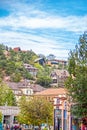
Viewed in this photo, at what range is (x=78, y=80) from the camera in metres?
23.8

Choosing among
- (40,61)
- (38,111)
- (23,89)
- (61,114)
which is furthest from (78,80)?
(40,61)

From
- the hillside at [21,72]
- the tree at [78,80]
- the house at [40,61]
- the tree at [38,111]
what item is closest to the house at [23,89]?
the hillside at [21,72]

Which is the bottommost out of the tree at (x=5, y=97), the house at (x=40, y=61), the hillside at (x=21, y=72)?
the tree at (x=5, y=97)

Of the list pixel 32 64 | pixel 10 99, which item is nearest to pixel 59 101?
pixel 10 99

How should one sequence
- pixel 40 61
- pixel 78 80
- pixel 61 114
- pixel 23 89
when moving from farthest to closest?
pixel 40 61
pixel 23 89
pixel 61 114
pixel 78 80

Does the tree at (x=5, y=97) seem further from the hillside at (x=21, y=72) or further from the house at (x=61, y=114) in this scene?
the house at (x=61, y=114)

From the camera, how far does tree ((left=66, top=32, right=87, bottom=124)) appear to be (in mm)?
23625

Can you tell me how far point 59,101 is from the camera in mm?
43781

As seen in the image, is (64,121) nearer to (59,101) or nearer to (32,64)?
(59,101)

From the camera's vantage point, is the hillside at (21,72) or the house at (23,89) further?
the hillside at (21,72)

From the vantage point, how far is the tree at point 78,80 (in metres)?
23.6

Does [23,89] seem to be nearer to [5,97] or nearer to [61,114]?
[5,97]

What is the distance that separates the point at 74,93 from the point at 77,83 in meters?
0.73

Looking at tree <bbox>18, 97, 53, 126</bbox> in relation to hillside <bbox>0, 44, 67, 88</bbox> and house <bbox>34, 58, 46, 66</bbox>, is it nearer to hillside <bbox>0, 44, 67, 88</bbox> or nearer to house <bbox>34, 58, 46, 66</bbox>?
hillside <bbox>0, 44, 67, 88</bbox>
